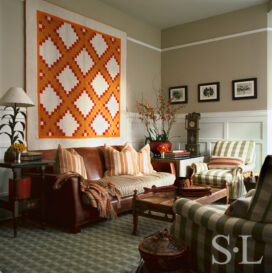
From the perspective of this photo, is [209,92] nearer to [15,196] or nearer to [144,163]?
[144,163]

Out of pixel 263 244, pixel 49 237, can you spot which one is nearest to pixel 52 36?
pixel 49 237

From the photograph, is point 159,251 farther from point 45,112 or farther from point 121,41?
point 121,41

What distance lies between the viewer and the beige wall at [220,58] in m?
4.99

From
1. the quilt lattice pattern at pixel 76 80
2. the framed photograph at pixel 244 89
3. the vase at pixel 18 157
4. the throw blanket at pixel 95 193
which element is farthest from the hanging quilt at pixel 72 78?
the framed photograph at pixel 244 89

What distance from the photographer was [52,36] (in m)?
4.05

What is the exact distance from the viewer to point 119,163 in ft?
13.2

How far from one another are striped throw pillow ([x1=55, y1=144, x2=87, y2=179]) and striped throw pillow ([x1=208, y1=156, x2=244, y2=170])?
216 cm

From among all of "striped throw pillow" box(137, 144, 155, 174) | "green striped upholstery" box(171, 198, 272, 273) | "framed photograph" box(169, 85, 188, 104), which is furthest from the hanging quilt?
"green striped upholstery" box(171, 198, 272, 273)

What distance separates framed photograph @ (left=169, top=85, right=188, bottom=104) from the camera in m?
5.82

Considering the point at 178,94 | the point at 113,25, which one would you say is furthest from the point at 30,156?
the point at 178,94

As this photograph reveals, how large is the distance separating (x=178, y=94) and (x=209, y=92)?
0.65m

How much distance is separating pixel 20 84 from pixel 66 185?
1.51 m

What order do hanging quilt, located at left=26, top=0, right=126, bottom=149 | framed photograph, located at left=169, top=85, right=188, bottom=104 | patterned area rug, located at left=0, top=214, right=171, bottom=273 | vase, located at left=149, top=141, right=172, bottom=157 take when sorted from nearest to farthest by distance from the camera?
1. patterned area rug, located at left=0, top=214, right=171, bottom=273
2. hanging quilt, located at left=26, top=0, right=126, bottom=149
3. vase, located at left=149, top=141, right=172, bottom=157
4. framed photograph, located at left=169, top=85, right=188, bottom=104

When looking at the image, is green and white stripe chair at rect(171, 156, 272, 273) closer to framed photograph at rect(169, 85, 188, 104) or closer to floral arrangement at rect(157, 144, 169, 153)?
floral arrangement at rect(157, 144, 169, 153)
